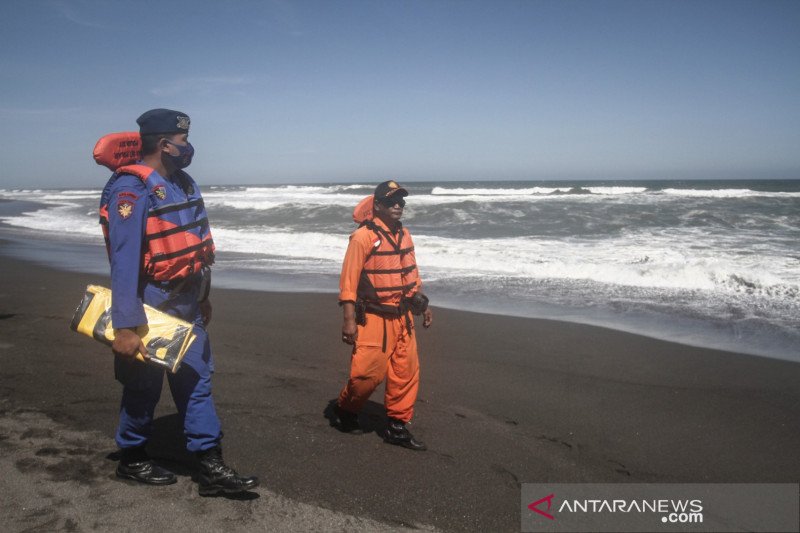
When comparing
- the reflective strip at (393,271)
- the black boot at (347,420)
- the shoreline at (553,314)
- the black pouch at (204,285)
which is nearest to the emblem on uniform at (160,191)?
the black pouch at (204,285)

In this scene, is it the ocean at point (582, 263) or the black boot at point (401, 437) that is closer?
the black boot at point (401, 437)

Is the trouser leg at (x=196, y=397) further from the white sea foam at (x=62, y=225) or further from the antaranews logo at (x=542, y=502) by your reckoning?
the white sea foam at (x=62, y=225)

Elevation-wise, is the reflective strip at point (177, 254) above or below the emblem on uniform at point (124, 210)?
below

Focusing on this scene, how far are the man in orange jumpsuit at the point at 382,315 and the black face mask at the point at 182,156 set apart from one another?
103cm

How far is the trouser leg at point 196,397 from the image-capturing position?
2.77 metres

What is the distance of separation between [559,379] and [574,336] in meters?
1.46

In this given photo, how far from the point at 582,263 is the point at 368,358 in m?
8.04

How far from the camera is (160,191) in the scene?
267 centimetres

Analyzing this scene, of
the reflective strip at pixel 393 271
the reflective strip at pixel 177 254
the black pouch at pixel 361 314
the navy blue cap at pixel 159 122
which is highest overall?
the navy blue cap at pixel 159 122

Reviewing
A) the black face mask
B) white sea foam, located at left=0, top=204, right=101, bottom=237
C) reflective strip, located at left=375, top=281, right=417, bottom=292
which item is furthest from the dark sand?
white sea foam, located at left=0, top=204, right=101, bottom=237

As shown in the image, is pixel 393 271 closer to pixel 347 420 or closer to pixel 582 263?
pixel 347 420

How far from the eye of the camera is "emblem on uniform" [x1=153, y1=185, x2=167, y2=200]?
2656mm

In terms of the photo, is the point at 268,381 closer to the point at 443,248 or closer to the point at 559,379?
the point at 559,379

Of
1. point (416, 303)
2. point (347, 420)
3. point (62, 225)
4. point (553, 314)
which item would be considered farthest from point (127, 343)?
point (62, 225)
